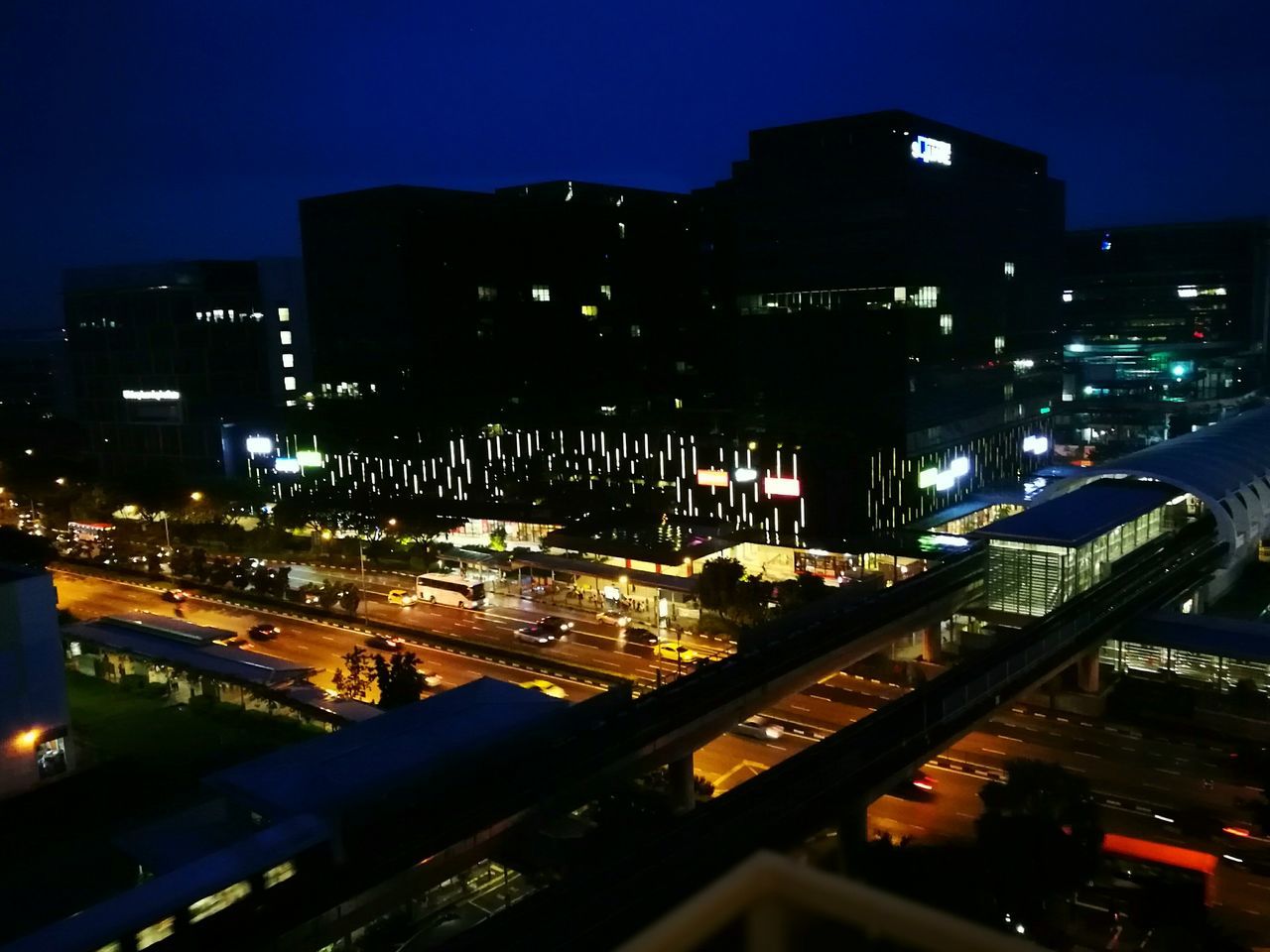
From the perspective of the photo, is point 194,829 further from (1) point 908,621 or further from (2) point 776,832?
(1) point 908,621

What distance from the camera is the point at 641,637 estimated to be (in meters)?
23.5

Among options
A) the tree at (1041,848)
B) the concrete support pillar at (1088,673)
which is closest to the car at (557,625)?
the concrete support pillar at (1088,673)

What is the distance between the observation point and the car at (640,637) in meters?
23.3

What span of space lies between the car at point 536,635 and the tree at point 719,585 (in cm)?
396

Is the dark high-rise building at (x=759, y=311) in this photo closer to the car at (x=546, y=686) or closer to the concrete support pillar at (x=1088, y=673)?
the concrete support pillar at (x=1088, y=673)

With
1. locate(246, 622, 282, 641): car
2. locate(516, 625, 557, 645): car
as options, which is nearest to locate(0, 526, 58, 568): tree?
locate(246, 622, 282, 641): car

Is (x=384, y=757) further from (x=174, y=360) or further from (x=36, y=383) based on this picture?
(x=36, y=383)

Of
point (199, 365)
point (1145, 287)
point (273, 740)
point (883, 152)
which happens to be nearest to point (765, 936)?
point (273, 740)

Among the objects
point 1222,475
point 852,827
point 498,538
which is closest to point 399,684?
point 852,827

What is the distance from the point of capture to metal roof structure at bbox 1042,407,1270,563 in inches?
1000

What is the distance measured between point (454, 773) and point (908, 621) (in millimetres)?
10654

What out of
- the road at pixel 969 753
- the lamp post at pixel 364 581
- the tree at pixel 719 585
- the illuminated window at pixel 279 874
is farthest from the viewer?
the lamp post at pixel 364 581

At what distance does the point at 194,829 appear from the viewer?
12.9 metres

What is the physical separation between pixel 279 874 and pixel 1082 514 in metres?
20.1
